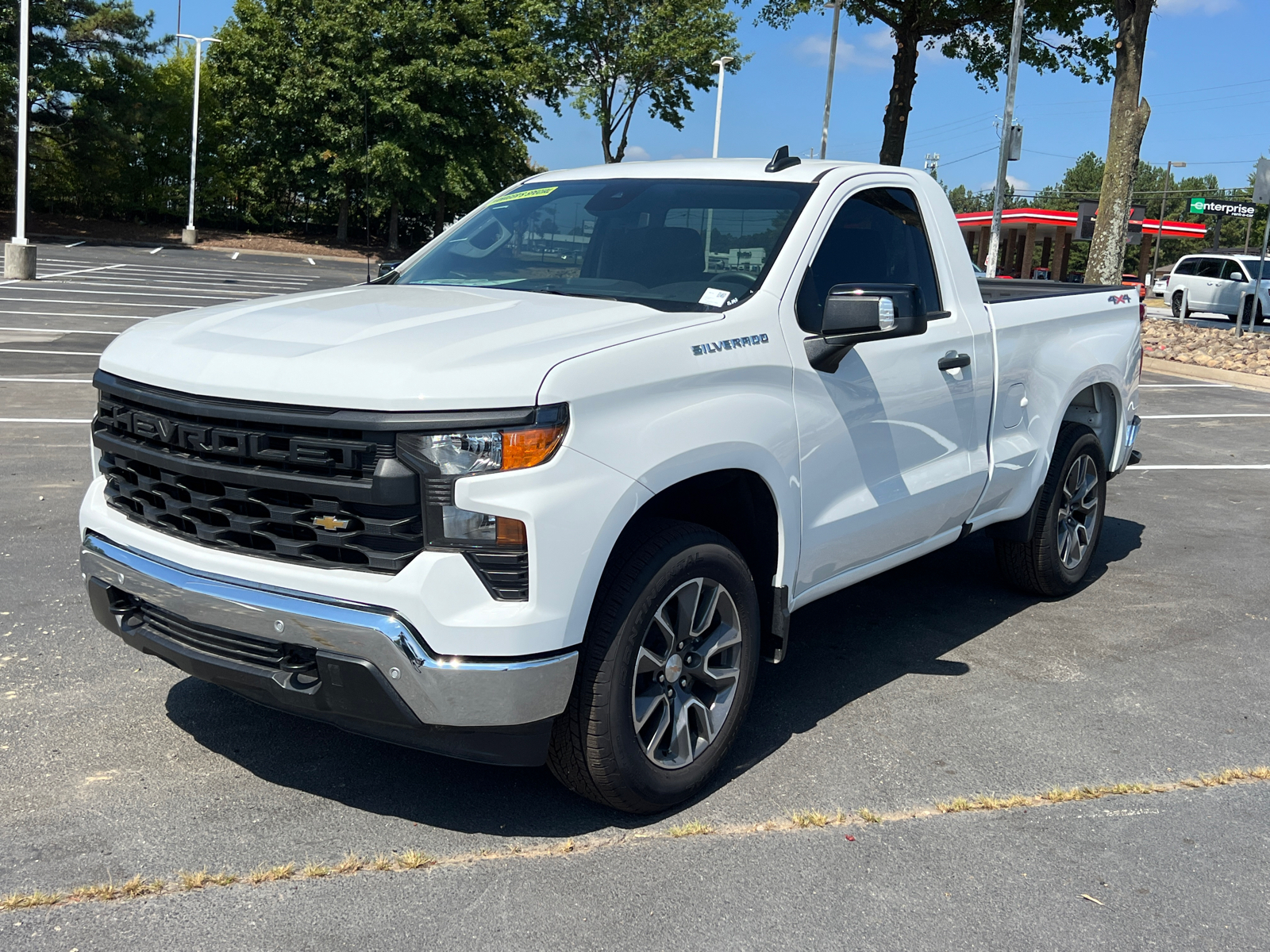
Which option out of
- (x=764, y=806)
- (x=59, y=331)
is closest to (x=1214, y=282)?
(x=59, y=331)

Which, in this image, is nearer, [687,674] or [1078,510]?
[687,674]

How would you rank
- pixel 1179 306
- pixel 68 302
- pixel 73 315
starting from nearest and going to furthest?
pixel 73 315, pixel 68 302, pixel 1179 306

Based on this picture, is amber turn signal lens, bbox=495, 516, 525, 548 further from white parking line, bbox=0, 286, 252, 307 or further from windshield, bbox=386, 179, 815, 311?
white parking line, bbox=0, 286, 252, 307

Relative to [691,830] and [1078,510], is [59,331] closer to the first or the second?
[1078,510]

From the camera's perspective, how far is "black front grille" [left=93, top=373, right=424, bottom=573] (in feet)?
9.57

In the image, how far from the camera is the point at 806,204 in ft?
13.6

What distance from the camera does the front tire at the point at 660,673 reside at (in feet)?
10.5

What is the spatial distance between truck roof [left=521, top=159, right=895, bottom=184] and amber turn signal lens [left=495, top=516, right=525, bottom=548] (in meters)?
2.08

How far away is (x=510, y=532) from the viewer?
2906 mm

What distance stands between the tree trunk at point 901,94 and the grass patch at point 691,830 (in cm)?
2530

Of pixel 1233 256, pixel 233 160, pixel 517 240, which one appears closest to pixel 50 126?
pixel 233 160

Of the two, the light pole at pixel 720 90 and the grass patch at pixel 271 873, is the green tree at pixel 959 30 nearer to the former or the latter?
the light pole at pixel 720 90

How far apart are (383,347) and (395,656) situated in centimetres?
83

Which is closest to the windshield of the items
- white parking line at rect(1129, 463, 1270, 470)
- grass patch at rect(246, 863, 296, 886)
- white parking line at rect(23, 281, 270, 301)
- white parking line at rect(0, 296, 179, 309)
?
grass patch at rect(246, 863, 296, 886)
